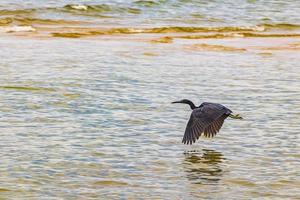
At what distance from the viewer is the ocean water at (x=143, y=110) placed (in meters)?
9.87

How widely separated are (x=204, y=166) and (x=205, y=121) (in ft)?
3.38

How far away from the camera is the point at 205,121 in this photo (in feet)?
38.1

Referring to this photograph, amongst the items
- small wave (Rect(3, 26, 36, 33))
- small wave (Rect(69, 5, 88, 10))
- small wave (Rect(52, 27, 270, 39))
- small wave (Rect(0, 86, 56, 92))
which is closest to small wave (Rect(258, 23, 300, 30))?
small wave (Rect(52, 27, 270, 39))

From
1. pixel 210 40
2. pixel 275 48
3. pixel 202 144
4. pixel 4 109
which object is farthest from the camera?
pixel 210 40

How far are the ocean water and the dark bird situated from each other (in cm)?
17

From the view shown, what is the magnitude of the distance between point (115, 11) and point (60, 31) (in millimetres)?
6381

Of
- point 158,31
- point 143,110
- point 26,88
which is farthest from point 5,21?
point 143,110

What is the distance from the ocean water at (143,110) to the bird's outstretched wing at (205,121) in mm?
171

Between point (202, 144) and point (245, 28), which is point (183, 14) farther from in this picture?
point (202, 144)

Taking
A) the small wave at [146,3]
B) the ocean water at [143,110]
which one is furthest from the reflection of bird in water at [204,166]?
the small wave at [146,3]

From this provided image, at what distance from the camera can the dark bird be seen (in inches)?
451

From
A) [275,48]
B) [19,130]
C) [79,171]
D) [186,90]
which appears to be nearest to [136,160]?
[79,171]

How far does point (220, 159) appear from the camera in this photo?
1101 centimetres

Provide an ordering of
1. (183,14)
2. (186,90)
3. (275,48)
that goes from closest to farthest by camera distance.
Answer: (186,90)
(275,48)
(183,14)
